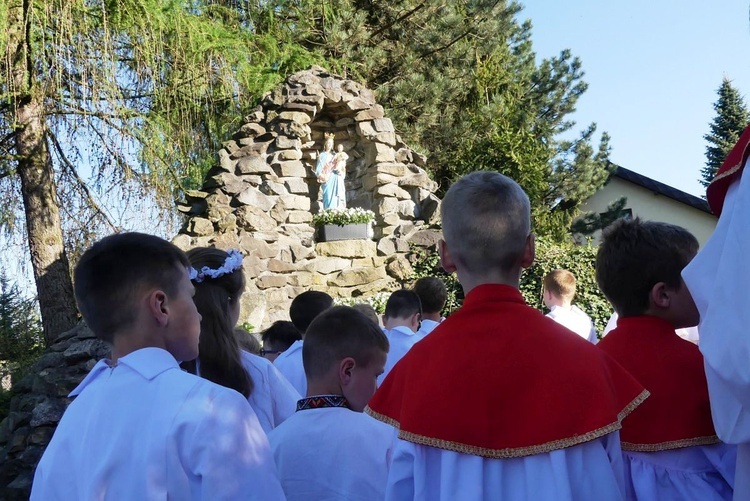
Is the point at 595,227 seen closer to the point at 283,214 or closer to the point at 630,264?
the point at 283,214

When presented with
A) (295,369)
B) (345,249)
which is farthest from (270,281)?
(295,369)

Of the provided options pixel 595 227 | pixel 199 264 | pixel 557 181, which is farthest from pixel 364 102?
pixel 199 264

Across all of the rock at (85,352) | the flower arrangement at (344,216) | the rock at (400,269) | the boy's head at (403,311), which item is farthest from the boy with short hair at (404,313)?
the flower arrangement at (344,216)

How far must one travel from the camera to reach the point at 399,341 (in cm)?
485

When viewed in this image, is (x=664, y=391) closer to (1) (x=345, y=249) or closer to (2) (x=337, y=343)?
(2) (x=337, y=343)

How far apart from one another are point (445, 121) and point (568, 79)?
4.51 metres

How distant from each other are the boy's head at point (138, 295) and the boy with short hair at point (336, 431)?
2.10 feet

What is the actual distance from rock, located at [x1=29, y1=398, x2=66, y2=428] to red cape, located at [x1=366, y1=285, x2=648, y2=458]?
584 cm

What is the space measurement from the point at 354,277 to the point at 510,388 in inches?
424

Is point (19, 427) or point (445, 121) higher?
point (445, 121)

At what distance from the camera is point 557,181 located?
798 inches

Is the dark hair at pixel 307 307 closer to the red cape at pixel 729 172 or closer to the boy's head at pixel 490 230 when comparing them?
the boy's head at pixel 490 230

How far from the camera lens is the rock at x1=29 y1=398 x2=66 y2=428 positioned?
6793mm

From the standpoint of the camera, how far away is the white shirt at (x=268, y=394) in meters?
2.90
